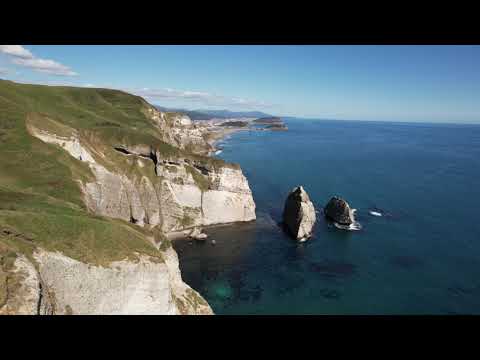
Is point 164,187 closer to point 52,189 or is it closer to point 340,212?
point 52,189

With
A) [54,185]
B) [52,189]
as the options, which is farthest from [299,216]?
[52,189]

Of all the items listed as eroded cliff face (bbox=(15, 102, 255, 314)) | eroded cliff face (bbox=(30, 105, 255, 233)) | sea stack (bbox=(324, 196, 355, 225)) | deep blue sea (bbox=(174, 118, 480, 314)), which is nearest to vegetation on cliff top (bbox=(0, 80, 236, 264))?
eroded cliff face (bbox=(15, 102, 255, 314))

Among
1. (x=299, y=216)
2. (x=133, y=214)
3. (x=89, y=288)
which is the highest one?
(x=89, y=288)

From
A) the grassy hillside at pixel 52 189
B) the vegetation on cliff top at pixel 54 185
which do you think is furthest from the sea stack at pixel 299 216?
the grassy hillside at pixel 52 189

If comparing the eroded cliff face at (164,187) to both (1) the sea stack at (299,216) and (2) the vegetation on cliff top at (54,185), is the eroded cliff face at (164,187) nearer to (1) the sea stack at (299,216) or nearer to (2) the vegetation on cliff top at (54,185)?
(2) the vegetation on cliff top at (54,185)

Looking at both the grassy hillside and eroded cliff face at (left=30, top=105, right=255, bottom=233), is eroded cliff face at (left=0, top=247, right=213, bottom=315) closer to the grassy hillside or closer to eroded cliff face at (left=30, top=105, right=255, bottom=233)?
the grassy hillside
